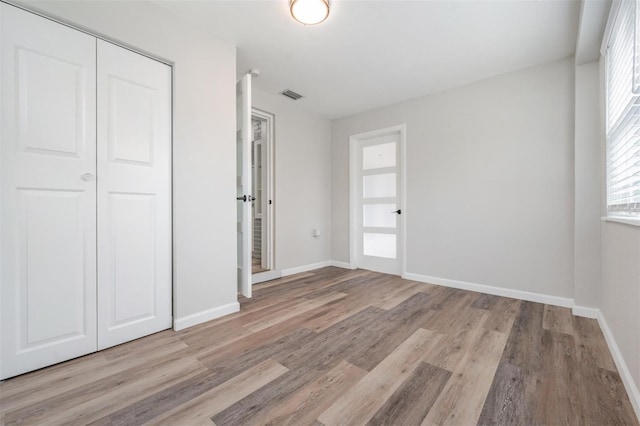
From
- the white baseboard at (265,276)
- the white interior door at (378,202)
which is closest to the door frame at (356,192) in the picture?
the white interior door at (378,202)

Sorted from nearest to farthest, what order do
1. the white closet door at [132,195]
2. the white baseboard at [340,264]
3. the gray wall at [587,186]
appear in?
the white closet door at [132,195] → the gray wall at [587,186] → the white baseboard at [340,264]

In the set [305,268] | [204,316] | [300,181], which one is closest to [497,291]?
[305,268]

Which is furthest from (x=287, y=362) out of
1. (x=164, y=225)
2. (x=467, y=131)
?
(x=467, y=131)

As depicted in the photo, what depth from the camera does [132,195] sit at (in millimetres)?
1829

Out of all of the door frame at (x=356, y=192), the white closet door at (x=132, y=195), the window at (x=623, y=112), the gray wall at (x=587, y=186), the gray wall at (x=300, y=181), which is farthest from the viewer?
the gray wall at (x=300, y=181)

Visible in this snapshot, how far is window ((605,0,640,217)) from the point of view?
132 cm

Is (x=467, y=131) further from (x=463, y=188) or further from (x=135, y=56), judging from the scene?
(x=135, y=56)

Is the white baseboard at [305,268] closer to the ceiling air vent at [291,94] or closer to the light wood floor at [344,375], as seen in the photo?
the light wood floor at [344,375]

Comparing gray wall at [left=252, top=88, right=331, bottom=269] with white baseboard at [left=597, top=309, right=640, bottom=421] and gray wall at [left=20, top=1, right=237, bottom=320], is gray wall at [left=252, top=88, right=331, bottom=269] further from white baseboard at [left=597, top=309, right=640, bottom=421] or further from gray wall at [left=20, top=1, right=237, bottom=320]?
white baseboard at [left=597, top=309, right=640, bottom=421]

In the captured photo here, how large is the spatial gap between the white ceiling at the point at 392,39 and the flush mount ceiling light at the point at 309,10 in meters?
0.10

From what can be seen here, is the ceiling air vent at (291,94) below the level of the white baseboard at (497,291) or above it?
above

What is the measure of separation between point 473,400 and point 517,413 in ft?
0.56

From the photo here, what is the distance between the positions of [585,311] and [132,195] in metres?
3.76

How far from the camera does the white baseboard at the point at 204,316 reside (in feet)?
6.51
